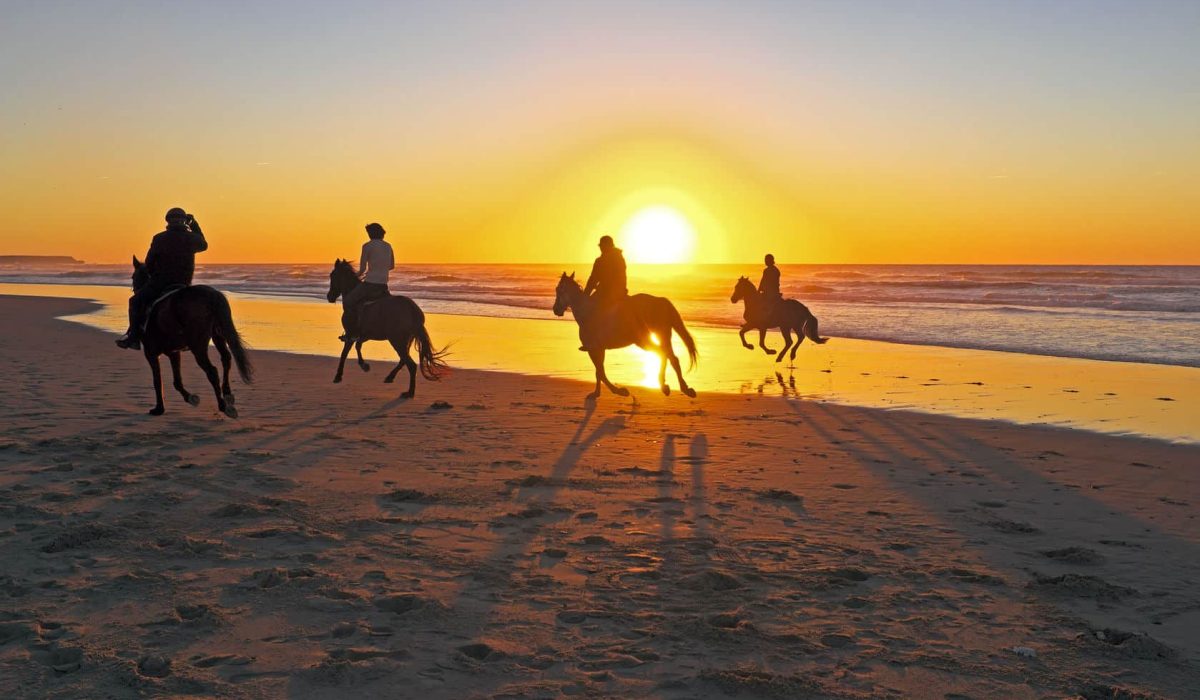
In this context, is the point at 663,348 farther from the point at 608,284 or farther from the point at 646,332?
the point at 608,284

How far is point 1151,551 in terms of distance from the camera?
565cm

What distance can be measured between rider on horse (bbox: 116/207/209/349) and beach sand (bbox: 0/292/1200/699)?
1.11m

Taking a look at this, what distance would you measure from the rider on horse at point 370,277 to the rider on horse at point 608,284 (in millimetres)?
3005

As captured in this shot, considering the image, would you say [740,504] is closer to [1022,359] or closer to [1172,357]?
[1022,359]

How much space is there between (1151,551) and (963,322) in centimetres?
2573

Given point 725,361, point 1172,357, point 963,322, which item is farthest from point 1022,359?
point 963,322

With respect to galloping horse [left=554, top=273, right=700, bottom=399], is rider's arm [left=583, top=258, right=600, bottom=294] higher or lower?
higher

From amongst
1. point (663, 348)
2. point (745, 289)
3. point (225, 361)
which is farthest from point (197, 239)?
point (745, 289)

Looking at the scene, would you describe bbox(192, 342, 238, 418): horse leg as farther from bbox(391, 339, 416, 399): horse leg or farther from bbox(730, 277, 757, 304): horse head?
bbox(730, 277, 757, 304): horse head

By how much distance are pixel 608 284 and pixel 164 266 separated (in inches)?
220

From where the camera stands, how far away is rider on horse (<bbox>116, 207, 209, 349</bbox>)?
33.1ft

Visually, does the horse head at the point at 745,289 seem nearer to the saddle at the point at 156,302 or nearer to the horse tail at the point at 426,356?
the horse tail at the point at 426,356

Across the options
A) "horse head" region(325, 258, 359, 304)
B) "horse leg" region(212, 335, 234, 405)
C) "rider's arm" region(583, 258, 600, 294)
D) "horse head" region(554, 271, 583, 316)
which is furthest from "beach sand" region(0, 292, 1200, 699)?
"horse head" region(325, 258, 359, 304)

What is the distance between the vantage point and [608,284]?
492 inches
